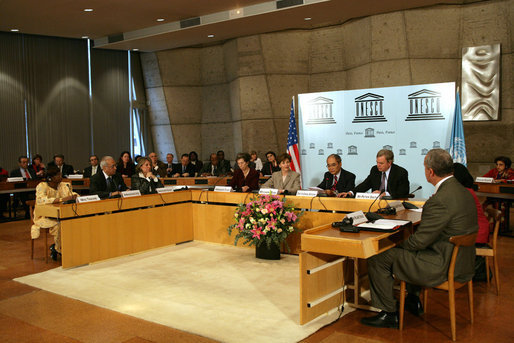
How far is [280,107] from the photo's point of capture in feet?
37.4

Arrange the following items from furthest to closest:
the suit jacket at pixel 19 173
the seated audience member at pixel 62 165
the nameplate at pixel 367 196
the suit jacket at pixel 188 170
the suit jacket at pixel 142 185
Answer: the suit jacket at pixel 188 170 → the seated audience member at pixel 62 165 → the suit jacket at pixel 19 173 → the suit jacket at pixel 142 185 → the nameplate at pixel 367 196

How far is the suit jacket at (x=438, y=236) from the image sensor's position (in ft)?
10.5

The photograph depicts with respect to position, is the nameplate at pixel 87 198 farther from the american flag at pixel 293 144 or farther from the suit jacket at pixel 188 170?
the suit jacket at pixel 188 170

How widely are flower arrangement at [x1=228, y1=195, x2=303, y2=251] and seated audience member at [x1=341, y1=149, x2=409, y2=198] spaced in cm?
69

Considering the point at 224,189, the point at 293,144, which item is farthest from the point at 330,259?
the point at 293,144

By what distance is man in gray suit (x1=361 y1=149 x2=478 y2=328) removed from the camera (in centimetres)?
321

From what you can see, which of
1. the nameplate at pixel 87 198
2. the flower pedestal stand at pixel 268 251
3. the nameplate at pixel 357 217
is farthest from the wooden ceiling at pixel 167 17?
the nameplate at pixel 357 217

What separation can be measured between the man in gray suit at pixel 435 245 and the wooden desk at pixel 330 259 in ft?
0.51

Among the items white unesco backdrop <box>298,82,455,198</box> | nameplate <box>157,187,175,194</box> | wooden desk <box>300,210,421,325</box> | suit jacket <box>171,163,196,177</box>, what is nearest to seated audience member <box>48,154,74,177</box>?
suit jacket <box>171,163,196,177</box>

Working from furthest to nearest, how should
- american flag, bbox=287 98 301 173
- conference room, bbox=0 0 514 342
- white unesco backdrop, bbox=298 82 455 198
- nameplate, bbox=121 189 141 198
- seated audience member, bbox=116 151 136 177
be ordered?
1. seated audience member, bbox=116 151 136 177
2. american flag, bbox=287 98 301 173
3. white unesco backdrop, bbox=298 82 455 198
4. nameplate, bbox=121 189 141 198
5. conference room, bbox=0 0 514 342

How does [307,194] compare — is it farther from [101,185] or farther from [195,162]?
[195,162]

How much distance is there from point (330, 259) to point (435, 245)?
33.4 inches

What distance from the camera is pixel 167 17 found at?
9930 millimetres

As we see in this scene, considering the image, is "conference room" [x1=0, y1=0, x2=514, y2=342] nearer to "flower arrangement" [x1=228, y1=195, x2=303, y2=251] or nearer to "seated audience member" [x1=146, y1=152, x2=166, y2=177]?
"seated audience member" [x1=146, y1=152, x2=166, y2=177]
